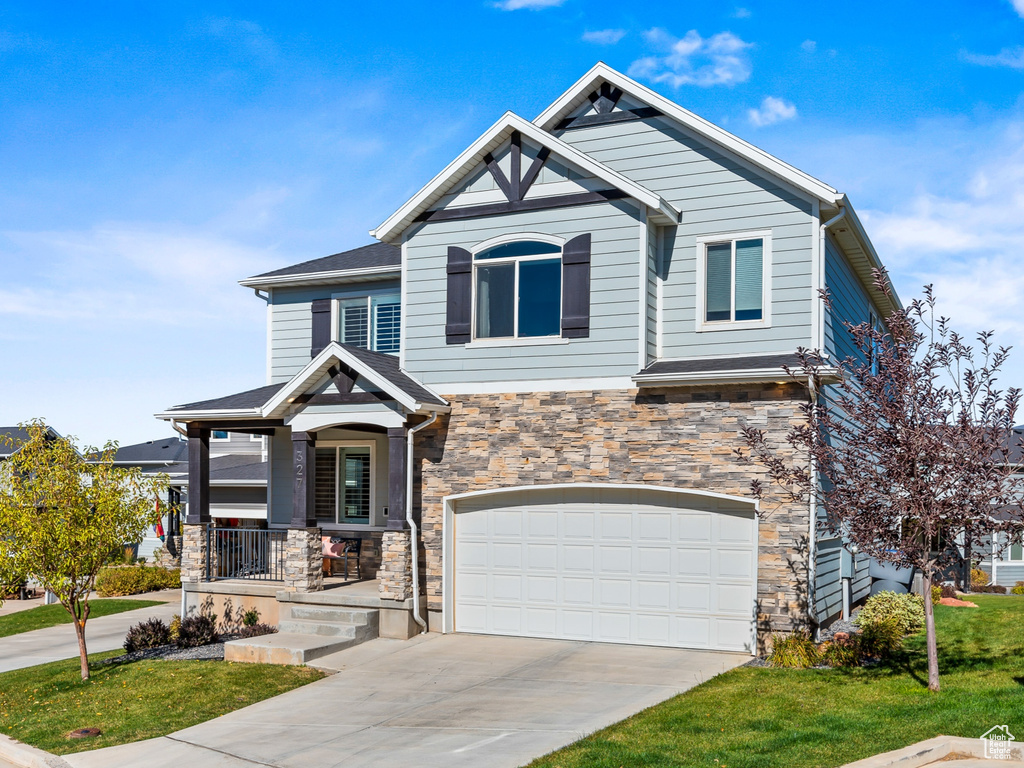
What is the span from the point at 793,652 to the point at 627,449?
→ 377 cm

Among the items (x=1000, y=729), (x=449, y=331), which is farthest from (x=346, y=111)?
(x=1000, y=729)

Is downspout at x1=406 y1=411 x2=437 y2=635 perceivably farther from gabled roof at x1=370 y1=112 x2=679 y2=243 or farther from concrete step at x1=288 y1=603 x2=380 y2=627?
gabled roof at x1=370 y1=112 x2=679 y2=243

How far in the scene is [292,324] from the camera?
64.8ft

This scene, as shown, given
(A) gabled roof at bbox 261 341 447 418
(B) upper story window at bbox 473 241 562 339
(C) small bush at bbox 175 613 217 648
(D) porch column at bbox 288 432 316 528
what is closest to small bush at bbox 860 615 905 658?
(B) upper story window at bbox 473 241 562 339

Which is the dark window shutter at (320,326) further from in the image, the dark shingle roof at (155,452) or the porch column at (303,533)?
the dark shingle roof at (155,452)

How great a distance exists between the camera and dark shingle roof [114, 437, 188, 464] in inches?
1336

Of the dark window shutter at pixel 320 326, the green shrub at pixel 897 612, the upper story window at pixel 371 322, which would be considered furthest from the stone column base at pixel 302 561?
the green shrub at pixel 897 612

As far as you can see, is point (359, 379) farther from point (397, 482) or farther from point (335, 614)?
point (335, 614)

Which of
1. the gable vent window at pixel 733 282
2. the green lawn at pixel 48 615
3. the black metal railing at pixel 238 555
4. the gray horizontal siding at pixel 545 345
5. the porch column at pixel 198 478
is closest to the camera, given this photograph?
the gable vent window at pixel 733 282

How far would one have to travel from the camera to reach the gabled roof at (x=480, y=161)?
14641mm

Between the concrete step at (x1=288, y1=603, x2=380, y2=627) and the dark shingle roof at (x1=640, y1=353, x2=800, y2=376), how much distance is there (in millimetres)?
5823

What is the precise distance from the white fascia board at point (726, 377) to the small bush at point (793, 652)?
11.9ft

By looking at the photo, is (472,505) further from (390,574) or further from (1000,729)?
(1000,729)

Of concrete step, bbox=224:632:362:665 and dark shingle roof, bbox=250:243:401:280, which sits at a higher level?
dark shingle roof, bbox=250:243:401:280
